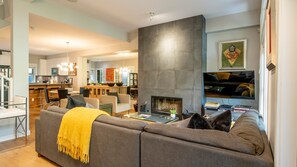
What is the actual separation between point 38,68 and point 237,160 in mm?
10889

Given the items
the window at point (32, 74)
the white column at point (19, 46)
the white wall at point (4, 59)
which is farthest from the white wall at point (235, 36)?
the window at point (32, 74)

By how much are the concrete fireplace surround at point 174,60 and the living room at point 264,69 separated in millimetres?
61

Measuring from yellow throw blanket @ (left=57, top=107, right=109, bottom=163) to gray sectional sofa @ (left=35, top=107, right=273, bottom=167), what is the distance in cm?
8

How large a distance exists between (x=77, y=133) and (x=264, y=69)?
2.91 m

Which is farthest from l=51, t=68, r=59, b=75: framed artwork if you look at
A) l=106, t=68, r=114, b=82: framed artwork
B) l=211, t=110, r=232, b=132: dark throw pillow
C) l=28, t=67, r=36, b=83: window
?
l=211, t=110, r=232, b=132: dark throw pillow

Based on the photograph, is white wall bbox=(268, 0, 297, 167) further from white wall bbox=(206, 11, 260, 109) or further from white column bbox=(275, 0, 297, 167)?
white wall bbox=(206, 11, 260, 109)

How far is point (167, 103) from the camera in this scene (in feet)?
16.8

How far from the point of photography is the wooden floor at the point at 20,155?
2.31 meters

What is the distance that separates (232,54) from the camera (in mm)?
4328

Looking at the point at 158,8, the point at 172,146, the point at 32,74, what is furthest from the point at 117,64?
the point at 172,146

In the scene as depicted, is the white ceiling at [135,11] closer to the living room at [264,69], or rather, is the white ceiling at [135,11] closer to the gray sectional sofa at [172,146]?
the living room at [264,69]

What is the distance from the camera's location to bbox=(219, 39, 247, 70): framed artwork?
4.21 metres

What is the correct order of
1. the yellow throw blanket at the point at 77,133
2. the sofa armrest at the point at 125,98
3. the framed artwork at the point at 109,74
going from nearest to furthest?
the yellow throw blanket at the point at 77,133 < the sofa armrest at the point at 125,98 < the framed artwork at the point at 109,74

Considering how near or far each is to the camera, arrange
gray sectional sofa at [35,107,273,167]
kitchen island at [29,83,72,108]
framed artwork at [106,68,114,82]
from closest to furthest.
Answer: gray sectional sofa at [35,107,273,167] < kitchen island at [29,83,72,108] < framed artwork at [106,68,114,82]
